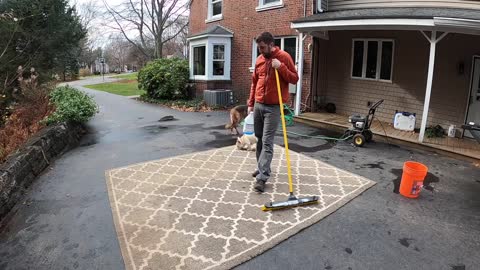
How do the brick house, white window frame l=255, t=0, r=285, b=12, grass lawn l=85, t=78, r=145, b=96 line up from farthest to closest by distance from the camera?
grass lawn l=85, t=78, r=145, b=96
white window frame l=255, t=0, r=285, b=12
the brick house

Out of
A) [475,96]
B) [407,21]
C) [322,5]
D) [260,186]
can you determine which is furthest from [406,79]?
[260,186]

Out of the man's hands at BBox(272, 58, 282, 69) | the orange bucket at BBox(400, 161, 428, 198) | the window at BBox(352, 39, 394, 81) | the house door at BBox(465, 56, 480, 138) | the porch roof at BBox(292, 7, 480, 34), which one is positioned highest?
the porch roof at BBox(292, 7, 480, 34)

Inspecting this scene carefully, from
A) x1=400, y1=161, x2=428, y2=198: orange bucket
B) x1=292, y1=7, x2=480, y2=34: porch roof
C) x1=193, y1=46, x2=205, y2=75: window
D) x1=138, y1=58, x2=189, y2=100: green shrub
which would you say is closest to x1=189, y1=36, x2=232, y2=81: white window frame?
x1=193, y1=46, x2=205, y2=75: window

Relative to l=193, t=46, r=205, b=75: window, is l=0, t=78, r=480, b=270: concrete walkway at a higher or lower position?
lower

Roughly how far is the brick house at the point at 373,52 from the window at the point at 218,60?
16 cm

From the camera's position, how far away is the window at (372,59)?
363 inches

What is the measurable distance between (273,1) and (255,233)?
10.2m

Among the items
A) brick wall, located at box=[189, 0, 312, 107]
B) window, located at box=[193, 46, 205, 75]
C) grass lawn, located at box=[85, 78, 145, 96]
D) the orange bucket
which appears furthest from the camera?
grass lawn, located at box=[85, 78, 145, 96]

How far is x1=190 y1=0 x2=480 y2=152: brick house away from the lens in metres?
7.31

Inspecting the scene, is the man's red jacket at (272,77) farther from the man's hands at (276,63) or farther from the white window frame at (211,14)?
the white window frame at (211,14)

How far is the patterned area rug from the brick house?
3827 millimetres

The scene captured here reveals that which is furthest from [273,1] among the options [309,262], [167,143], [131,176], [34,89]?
[309,262]

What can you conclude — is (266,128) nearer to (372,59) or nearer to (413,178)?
(413,178)

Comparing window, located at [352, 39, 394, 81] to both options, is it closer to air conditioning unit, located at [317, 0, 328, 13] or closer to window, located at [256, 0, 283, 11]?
air conditioning unit, located at [317, 0, 328, 13]
